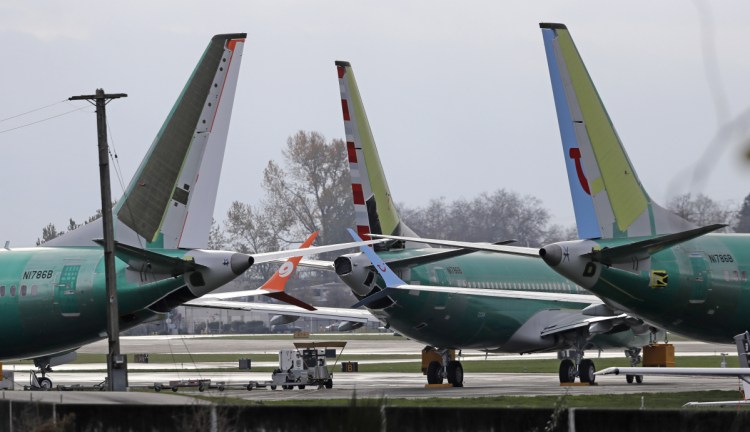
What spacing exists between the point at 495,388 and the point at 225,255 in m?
11.7

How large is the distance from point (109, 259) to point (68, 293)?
2801 millimetres

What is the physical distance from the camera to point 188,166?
3394 centimetres

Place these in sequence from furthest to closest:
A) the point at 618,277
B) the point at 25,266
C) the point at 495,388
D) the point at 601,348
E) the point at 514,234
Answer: the point at 514,234 < the point at 601,348 < the point at 495,388 < the point at 25,266 < the point at 618,277

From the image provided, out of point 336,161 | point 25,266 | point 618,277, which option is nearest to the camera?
point 618,277

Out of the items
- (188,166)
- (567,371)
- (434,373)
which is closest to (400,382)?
(434,373)

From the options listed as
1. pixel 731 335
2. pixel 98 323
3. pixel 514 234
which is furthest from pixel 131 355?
pixel 731 335

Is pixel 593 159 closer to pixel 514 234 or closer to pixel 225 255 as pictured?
pixel 225 255

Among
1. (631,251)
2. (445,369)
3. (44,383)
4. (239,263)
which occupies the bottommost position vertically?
(445,369)

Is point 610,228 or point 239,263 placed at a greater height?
point 610,228

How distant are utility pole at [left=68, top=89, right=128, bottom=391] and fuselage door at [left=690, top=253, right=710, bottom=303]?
1365 centimetres

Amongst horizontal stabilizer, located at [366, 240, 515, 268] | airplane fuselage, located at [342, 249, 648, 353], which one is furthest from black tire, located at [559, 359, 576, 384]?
horizontal stabilizer, located at [366, 240, 515, 268]

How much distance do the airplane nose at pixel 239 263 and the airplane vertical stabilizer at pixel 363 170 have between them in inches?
348

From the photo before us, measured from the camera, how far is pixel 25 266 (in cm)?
3594

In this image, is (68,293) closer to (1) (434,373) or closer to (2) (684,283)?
(1) (434,373)
